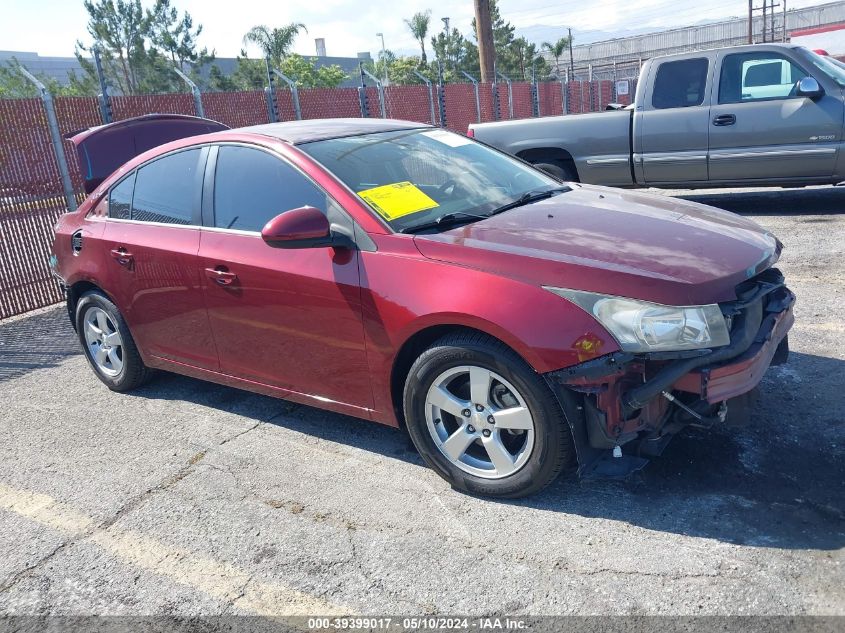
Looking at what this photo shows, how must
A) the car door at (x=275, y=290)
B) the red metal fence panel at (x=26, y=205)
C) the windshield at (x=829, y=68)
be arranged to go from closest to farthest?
A: 1. the car door at (x=275, y=290)
2. the red metal fence panel at (x=26, y=205)
3. the windshield at (x=829, y=68)

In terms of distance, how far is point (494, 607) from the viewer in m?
2.61

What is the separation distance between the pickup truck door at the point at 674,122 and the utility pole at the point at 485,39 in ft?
38.7

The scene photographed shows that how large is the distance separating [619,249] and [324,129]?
1941mm

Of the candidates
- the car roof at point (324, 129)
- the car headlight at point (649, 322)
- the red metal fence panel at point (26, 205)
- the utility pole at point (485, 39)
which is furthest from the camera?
the utility pole at point (485, 39)

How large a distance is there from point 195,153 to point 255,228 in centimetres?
78

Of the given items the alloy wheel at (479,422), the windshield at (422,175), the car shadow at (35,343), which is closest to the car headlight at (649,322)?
the alloy wheel at (479,422)

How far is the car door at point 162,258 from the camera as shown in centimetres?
418

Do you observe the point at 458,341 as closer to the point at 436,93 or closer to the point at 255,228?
the point at 255,228

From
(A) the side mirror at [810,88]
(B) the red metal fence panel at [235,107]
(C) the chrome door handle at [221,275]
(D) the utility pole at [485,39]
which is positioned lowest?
(C) the chrome door handle at [221,275]

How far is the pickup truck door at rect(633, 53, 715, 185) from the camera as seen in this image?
8680 millimetres

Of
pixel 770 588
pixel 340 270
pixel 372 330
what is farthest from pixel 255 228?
pixel 770 588

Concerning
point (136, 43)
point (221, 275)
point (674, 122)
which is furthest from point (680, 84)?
point (136, 43)

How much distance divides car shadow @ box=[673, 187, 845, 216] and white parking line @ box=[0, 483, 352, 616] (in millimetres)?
8021

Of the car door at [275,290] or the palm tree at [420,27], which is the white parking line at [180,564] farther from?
the palm tree at [420,27]
